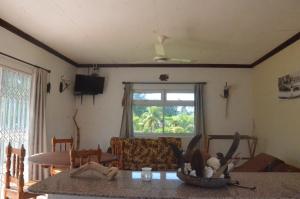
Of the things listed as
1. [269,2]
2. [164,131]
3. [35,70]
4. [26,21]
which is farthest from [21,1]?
[164,131]

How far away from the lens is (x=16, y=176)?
9.41 ft

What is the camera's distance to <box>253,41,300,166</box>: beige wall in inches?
162

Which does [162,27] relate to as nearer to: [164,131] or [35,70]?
[35,70]

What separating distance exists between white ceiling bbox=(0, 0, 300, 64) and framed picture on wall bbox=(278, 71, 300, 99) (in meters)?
0.57

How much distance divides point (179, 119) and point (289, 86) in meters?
2.50

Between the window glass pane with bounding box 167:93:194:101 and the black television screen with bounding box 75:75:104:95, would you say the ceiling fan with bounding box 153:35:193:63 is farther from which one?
the black television screen with bounding box 75:75:104:95

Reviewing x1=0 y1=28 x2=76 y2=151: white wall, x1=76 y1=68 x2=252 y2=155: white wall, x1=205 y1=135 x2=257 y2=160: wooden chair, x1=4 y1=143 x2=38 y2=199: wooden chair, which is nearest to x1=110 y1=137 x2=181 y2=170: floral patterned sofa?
x1=205 y1=135 x2=257 y2=160: wooden chair

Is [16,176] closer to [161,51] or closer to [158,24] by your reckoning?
[158,24]

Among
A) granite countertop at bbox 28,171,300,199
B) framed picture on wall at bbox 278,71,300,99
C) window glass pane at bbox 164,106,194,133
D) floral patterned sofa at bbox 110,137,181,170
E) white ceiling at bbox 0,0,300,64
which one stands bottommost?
floral patterned sofa at bbox 110,137,181,170

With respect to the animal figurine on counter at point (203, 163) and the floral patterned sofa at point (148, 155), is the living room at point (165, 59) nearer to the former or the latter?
the animal figurine on counter at point (203, 163)

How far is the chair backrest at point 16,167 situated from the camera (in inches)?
108

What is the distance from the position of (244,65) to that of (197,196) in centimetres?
519

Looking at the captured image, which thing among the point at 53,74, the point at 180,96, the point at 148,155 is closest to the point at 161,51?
the point at 148,155

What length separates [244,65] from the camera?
6.11 metres
